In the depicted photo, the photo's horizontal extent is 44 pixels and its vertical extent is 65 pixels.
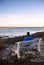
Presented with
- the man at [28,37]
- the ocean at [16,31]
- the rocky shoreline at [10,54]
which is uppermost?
the ocean at [16,31]

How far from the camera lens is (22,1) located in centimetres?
166

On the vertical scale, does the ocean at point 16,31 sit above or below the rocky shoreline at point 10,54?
above

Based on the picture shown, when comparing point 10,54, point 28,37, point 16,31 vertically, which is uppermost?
point 16,31

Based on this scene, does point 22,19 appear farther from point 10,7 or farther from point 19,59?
point 19,59

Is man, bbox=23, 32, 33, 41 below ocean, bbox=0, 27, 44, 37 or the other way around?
below

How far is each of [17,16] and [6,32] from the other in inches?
12.4

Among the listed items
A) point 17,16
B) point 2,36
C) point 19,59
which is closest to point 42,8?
point 17,16

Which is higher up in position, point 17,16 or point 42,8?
point 42,8

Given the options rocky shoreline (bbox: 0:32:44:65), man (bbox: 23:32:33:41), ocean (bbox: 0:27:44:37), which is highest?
ocean (bbox: 0:27:44:37)

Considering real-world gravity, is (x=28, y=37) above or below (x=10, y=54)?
above

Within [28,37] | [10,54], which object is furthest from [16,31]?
[10,54]

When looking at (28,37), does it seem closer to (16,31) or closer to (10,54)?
(16,31)

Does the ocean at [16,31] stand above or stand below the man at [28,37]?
above

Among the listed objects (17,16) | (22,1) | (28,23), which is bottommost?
(28,23)
